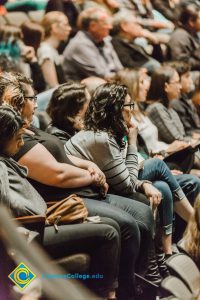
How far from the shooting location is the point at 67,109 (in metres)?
3.54

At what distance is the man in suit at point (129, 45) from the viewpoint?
239 inches

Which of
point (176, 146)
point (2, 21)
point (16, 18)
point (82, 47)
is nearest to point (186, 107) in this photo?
point (176, 146)

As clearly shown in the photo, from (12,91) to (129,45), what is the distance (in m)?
3.20

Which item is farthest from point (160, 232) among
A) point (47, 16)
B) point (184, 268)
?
point (47, 16)

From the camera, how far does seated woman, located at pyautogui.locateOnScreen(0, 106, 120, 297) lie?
2.68 m

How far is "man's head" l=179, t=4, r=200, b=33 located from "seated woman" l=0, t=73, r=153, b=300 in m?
3.90

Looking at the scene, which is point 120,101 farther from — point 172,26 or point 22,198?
point 172,26

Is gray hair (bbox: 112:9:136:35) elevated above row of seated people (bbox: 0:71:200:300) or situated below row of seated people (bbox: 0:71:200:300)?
below

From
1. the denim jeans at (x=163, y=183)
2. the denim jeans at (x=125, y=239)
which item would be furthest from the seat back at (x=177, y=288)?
the denim jeans at (x=163, y=183)

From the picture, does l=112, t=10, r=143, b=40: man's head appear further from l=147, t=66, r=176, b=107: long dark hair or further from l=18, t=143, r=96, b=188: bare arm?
l=18, t=143, r=96, b=188: bare arm

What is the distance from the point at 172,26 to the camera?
283 inches

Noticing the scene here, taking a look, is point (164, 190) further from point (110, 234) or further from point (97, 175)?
point (110, 234)

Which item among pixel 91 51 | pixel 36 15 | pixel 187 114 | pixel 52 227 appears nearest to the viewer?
pixel 52 227

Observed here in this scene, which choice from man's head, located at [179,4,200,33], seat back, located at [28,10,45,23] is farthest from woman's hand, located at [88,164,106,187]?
man's head, located at [179,4,200,33]
